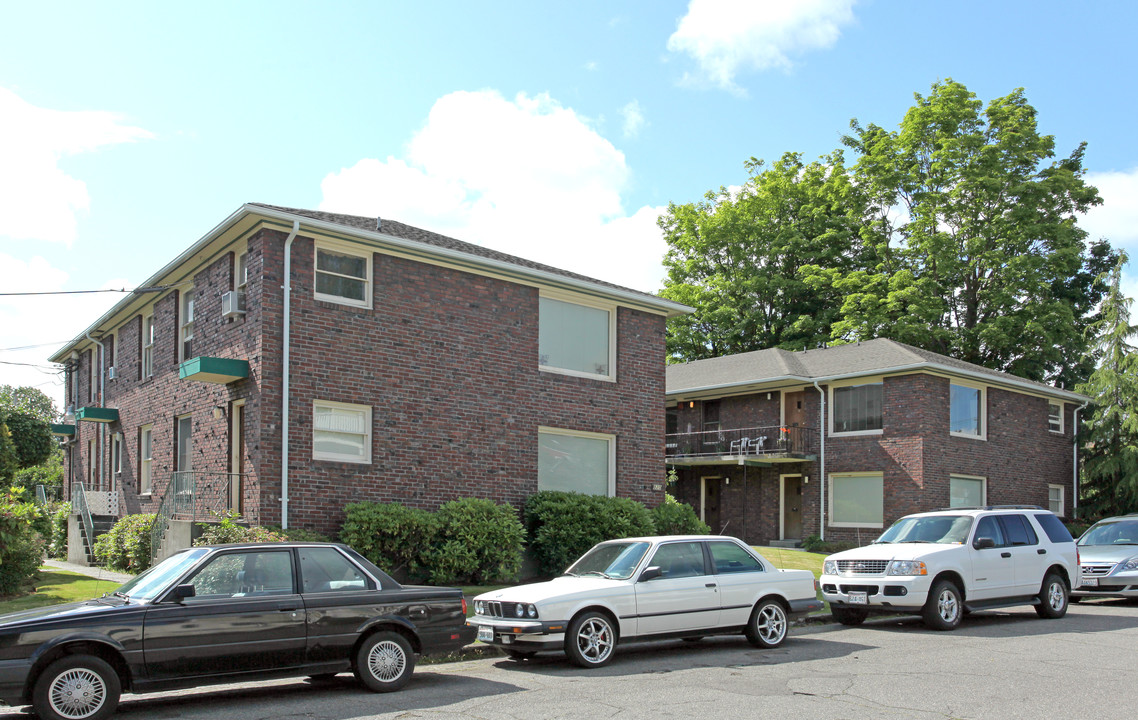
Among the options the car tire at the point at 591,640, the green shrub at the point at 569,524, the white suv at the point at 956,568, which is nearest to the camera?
the car tire at the point at 591,640

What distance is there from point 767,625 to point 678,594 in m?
1.44

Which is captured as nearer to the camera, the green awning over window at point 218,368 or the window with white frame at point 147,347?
the green awning over window at point 218,368

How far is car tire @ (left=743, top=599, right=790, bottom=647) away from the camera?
→ 1158 cm

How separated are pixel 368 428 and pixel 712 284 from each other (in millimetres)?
30467

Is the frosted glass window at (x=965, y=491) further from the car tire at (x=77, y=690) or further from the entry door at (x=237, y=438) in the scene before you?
the car tire at (x=77, y=690)

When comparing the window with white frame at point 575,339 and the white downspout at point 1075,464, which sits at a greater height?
the window with white frame at point 575,339

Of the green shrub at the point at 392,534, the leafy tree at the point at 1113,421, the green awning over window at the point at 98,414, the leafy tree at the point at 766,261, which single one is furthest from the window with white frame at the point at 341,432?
the leafy tree at the point at 766,261

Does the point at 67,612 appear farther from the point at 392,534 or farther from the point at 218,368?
the point at 218,368

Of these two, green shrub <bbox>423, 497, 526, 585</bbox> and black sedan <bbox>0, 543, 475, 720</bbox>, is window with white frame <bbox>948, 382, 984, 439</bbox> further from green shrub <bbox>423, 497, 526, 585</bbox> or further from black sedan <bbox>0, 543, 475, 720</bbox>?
black sedan <bbox>0, 543, 475, 720</bbox>

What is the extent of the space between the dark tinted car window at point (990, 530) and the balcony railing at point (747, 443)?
595 inches

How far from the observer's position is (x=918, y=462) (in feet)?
89.8

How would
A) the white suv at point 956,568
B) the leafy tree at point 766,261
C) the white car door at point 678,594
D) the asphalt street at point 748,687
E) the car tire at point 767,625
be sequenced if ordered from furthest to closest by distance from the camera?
1. the leafy tree at point 766,261
2. the white suv at point 956,568
3. the car tire at point 767,625
4. the white car door at point 678,594
5. the asphalt street at point 748,687

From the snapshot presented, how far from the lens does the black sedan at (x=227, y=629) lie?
7461 mm

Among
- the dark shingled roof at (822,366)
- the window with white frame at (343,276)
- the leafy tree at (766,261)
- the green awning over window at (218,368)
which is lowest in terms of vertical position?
the green awning over window at (218,368)
